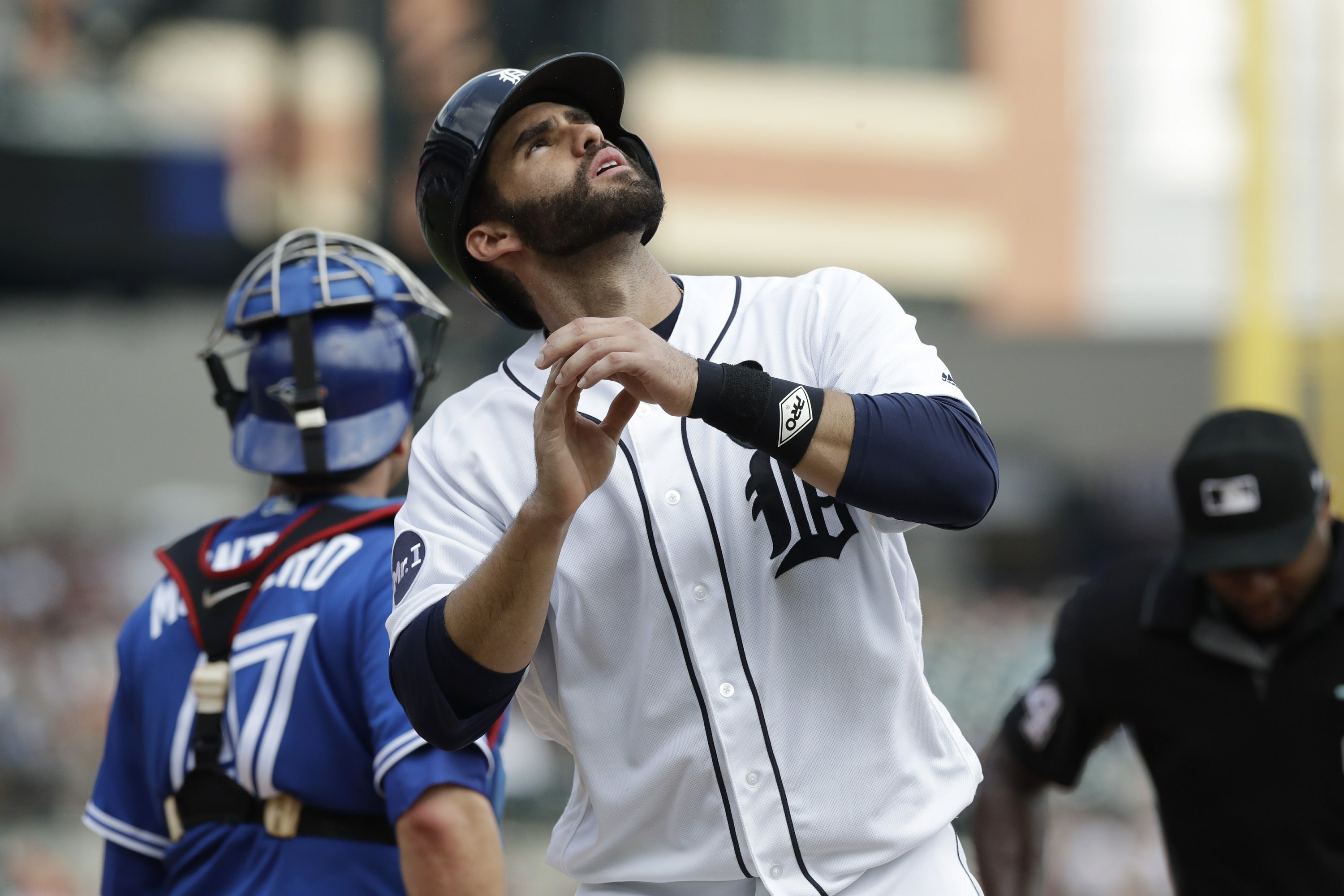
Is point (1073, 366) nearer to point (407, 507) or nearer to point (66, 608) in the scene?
point (66, 608)

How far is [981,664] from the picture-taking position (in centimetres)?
1236

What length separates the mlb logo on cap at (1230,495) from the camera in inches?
129

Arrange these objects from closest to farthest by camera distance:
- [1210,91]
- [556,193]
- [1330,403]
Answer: [556,193] → [1330,403] → [1210,91]

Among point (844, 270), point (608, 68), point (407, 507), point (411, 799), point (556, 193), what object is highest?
point (608, 68)

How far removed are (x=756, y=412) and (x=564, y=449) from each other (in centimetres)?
27

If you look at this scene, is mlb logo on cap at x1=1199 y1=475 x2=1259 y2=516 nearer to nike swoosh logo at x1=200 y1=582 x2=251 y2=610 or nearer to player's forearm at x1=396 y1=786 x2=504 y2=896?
player's forearm at x1=396 y1=786 x2=504 y2=896

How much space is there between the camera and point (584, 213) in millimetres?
2285

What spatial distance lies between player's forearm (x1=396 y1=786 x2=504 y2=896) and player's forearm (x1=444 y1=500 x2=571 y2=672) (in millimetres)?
521

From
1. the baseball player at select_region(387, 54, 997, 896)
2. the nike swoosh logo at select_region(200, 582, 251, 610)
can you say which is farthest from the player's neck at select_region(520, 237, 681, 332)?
the nike swoosh logo at select_region(200, 582, 251, 610)

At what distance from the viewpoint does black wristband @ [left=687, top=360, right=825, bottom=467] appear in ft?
6.44

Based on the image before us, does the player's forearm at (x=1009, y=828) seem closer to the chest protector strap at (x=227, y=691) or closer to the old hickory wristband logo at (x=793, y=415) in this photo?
the chest protector strap at (x=227, y=691)

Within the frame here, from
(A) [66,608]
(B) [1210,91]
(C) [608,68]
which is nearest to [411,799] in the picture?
(C) [608,68]

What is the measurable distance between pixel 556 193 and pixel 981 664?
10.6m

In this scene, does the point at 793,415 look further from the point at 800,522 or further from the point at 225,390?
the point at 225,390
